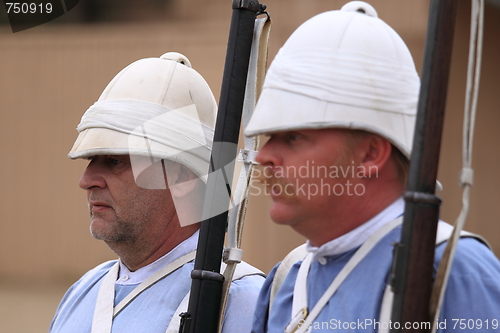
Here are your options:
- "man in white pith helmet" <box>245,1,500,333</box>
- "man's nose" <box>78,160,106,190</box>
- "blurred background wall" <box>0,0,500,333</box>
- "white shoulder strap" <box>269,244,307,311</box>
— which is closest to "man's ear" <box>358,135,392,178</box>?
"man in white pith helmet" <box>245,1,500,333</box>

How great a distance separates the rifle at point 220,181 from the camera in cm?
216

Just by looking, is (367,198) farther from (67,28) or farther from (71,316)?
(67,28)

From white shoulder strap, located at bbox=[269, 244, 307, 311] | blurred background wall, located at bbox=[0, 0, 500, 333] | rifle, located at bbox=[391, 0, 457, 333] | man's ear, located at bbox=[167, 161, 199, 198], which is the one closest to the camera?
rifle, located at bbox=[391, 0, 457, 333]

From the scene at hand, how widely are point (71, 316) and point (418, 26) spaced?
4786mm

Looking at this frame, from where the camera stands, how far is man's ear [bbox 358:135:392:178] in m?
1.72

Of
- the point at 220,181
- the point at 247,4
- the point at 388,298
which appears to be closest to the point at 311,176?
the point at 388,298

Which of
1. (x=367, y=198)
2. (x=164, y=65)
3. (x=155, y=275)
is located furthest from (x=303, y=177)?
(x=164, y=65)

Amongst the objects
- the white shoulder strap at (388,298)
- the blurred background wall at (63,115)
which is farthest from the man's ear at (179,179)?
the blurred background wall at (63,115)

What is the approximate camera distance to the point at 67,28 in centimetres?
805

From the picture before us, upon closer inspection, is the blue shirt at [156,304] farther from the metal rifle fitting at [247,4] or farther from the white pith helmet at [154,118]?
the metal rifle fitting at [247,4]

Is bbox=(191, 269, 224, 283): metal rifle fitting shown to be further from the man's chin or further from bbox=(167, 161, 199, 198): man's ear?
bbox=(167, 161, 199, 198): man's ear

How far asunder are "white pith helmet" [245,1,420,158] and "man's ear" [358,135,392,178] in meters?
0.03

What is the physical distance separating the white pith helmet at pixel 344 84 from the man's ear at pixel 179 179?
100cm

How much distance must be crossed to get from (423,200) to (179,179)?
4.70 ft
